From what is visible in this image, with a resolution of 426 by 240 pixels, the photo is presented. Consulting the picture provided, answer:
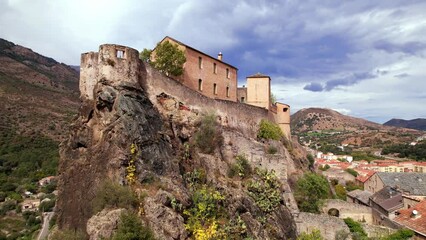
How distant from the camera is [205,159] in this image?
2177 cm

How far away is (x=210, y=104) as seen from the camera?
25.2m

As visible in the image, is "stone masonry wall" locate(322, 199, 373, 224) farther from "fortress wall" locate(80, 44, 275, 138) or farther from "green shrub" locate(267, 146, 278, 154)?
"fortress wall" locate(80, 44, 275, 138)

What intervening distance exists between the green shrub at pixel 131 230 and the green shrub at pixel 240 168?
9330 millimetres

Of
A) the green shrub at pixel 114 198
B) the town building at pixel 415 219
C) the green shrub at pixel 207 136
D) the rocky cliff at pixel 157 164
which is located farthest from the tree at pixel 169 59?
the town building at pixel 415 219

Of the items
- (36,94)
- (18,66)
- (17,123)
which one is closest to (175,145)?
(17,123)

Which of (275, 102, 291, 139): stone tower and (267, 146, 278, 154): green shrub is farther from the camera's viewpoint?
(275, 102, 291, 139): stone tower

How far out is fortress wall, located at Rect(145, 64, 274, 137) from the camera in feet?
68.5

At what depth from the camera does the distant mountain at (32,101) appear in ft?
200

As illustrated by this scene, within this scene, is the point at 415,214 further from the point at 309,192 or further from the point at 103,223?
the point at 103,223

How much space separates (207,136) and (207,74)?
7191 millimetres

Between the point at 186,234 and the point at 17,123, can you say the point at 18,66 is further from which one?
the point at 186,234

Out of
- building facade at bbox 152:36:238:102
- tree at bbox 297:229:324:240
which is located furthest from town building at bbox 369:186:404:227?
building facade at bbox 152:36:238:102

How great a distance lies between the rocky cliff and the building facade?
343 centimetres

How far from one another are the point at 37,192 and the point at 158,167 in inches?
1854
